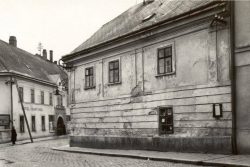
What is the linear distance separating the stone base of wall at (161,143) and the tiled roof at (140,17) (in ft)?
16.4

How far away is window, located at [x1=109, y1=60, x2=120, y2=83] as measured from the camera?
19.5 m

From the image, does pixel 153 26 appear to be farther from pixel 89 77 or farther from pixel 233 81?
pixel 89 77

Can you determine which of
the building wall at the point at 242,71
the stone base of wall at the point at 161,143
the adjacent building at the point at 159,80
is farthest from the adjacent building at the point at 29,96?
the building wall at the point at 242,71

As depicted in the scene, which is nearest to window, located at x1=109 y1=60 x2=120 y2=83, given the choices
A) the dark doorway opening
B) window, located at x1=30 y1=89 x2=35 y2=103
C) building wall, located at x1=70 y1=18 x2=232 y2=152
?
building wall, located at x1=70 y1=18 x2=232 y2=152

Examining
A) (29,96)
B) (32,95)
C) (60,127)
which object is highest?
(32,95)

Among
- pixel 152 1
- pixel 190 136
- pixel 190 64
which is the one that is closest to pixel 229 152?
pixel 190 136

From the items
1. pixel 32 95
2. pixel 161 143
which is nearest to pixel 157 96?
pixel 161 143

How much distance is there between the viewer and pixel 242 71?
1341cm

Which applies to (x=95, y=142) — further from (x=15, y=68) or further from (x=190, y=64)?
(x=15, y=68)

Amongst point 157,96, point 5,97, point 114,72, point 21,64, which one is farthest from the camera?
point 21,64

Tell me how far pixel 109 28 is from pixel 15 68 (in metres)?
17.3

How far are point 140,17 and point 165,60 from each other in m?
4.00

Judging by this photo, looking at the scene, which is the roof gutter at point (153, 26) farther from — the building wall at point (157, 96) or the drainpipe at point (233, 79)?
the drainpipe at point (233, 79)

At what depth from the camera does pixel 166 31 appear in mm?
16500
